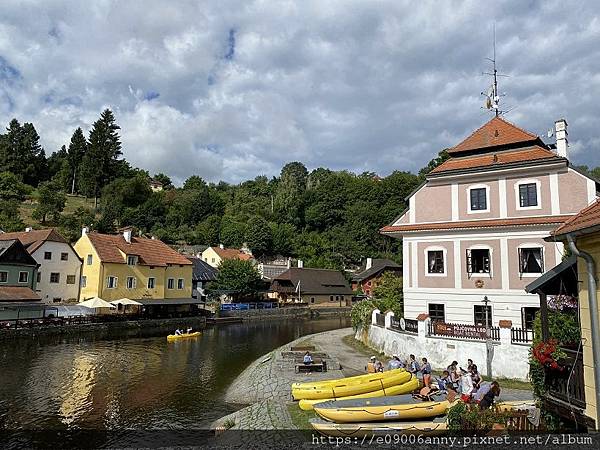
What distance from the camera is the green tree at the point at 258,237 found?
318ft

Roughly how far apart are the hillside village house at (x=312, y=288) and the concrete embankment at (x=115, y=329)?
22.8 m

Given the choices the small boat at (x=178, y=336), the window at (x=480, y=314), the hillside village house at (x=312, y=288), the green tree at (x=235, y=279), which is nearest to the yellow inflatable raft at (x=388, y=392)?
the window at (x=480, y=314)

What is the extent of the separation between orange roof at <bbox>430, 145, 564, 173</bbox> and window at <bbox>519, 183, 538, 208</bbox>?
4.49ft

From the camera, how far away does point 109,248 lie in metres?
52.3

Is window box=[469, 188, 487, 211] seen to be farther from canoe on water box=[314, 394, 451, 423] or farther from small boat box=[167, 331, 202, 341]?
small boat box=[167, 331, 202, 341]

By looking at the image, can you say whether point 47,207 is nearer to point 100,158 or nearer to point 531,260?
point 100,158

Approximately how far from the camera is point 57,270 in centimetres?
4834

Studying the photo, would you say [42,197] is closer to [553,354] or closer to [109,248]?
[109,248]

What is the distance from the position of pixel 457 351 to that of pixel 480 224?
24.2 ft

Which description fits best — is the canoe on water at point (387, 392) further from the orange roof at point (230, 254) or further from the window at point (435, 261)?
the orange roof at point (230, 254)

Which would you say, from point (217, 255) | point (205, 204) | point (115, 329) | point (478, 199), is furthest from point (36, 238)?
point (205, 204)

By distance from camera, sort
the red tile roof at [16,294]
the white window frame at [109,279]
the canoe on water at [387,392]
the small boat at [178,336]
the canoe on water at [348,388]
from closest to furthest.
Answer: the canoe on water at [387,392] < the canoe on water at [348,388] < the small boat at [178,336] < the red tile roof at [16,294] < the white window frame at [109,279]

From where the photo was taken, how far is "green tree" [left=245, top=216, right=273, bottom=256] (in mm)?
96875

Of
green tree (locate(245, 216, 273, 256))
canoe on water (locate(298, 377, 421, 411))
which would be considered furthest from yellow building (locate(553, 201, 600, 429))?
green tree (locate(245, 216, 273, 256))
